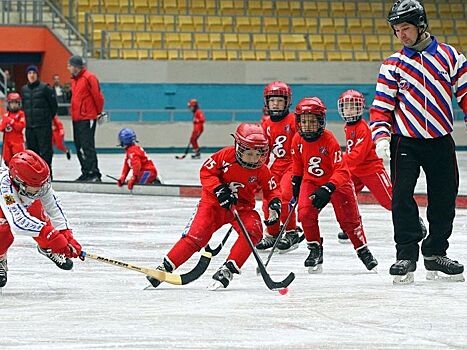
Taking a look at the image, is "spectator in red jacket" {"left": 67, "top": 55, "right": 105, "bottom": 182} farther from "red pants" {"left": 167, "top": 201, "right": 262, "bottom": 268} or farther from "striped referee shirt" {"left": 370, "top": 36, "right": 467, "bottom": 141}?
"striped referee shirt" {"left": 370, "top": 36, "right": 467, "bottom": 141}

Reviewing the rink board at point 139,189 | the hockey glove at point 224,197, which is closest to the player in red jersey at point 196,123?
the rink board at point 139,189

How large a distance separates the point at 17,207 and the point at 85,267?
1271mm

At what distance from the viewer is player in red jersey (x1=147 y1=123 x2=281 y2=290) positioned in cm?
628

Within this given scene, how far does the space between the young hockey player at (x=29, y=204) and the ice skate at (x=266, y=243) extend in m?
2.33

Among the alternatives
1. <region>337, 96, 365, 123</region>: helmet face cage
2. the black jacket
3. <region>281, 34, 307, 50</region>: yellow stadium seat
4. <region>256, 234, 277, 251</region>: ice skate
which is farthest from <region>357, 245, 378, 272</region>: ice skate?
<region>281, 34, 307, 50</region>: yellow stadium seat

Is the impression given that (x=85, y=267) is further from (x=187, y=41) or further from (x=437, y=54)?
(x=187, y=41)

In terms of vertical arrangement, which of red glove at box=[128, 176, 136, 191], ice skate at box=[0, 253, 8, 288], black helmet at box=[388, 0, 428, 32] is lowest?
red glove at box=[128, 176, 136, 191]

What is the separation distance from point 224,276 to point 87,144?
8690mm

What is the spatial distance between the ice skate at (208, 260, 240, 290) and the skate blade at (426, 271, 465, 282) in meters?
1.17

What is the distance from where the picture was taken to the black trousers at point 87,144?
14625 millimetres

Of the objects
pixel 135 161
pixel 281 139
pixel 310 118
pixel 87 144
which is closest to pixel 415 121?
pixel 310 118

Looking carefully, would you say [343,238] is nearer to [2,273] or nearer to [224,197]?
[224,197]

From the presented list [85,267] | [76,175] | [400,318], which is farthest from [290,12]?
[400,318]

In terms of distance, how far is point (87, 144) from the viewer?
1466 centimetres
